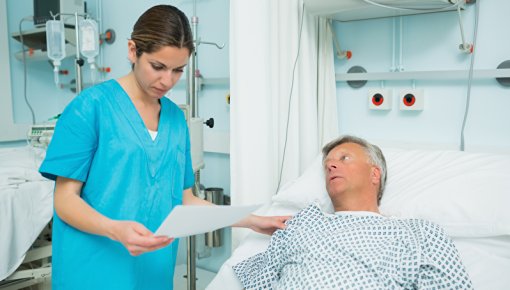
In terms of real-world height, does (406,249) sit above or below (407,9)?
below

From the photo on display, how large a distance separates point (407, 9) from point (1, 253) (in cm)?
187

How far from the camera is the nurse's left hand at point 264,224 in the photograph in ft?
4.63

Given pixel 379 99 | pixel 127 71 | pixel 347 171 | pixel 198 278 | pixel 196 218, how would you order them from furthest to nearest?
pixel 127 71 < pixel 198 278 < pixel 379 99 < pixel 347 171 < pixel 196 218

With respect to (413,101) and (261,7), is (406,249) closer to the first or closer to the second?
(413,101)

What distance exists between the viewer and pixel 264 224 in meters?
1.42

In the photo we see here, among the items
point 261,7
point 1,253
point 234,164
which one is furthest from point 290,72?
point 1,253

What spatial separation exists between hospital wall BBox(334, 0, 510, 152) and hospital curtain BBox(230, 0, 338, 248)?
0.35ft

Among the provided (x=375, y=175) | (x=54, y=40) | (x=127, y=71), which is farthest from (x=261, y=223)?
(x=127, y=71)

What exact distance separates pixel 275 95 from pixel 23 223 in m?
1.22

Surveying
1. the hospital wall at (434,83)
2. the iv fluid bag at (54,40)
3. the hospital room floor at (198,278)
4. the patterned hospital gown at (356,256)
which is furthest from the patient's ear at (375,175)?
the iv fluid bag at (54,40)

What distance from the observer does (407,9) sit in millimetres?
1621

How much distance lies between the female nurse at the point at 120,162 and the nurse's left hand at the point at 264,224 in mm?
291

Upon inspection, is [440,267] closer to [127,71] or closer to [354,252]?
[354,252]

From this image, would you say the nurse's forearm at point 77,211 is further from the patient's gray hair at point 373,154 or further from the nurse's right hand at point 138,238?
the patient's gray hair at point 373,154
